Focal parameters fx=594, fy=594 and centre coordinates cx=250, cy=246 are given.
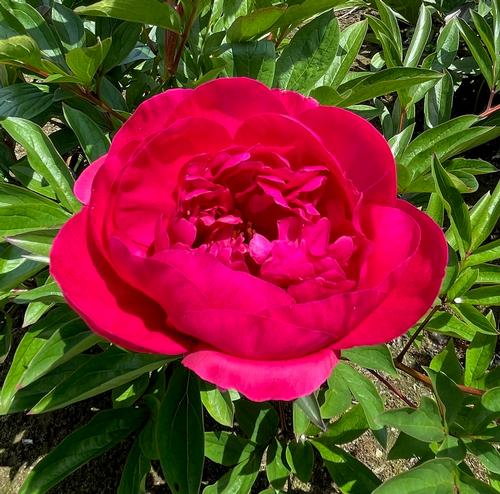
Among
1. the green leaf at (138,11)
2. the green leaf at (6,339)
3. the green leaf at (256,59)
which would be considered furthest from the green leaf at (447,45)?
the green leaf at (6,339)

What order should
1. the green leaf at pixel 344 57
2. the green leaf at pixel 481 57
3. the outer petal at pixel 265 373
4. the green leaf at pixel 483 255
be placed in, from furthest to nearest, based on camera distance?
the green leaf at pixel 481 57 → the green leaf at pixel 344 57 → the green leaf at pixel 483 255 → the outer petal at pixel 265 373

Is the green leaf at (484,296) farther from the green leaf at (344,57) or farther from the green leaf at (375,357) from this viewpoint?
the green leaf at (344,57)

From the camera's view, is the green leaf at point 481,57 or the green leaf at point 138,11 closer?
the green leaf at point 138,11

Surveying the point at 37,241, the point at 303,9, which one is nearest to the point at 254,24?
the point at 303,9

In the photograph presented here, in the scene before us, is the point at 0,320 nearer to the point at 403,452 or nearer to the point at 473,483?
the point at 403,452

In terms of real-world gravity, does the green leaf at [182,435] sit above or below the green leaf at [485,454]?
below

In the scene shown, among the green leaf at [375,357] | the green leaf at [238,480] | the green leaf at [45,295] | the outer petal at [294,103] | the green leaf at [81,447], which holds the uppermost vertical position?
the outer petal at [294,103]

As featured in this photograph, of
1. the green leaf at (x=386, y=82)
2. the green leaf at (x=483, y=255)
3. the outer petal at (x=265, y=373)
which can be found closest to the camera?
the outer petal at (x=265, y=373)
